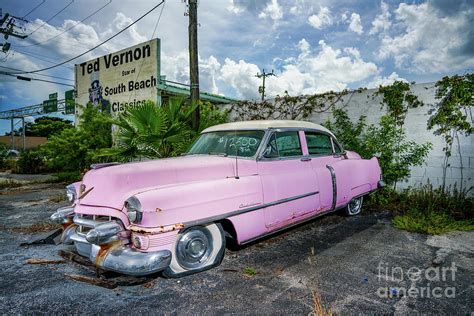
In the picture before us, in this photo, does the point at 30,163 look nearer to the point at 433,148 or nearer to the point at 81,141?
the point at 81,141

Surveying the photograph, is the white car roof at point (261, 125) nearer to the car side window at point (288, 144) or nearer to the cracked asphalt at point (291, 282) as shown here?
the car side window at point (288, 144)

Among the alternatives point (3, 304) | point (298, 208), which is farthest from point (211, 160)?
point (3, 304)

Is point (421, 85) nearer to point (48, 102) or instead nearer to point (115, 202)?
point (115, 202)

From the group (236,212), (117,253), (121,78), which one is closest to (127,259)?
(117,253)

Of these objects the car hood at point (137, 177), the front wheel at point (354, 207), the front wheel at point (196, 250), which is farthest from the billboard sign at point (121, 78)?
the front wheel at point (196, 250)

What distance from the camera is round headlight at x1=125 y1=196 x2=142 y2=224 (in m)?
2.64

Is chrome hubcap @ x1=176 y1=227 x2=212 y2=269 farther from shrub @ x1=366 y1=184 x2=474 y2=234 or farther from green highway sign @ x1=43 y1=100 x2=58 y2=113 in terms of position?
green highway sign @ x1=43 y1=100 x2=58 y2=113

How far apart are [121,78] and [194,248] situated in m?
10.0

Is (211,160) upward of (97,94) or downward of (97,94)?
downward

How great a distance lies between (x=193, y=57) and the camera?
24.6 ft

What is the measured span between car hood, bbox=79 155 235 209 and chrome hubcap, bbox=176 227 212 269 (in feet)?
1.79

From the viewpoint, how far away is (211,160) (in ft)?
11.9

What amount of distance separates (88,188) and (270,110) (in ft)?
21.0


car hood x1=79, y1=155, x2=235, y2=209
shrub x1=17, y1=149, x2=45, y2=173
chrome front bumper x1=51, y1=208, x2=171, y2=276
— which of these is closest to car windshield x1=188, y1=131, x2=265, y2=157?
car hood x1=79, y1=155, x2=235, y2=209
